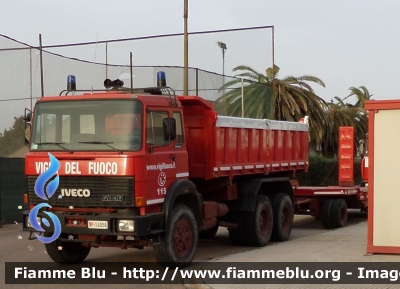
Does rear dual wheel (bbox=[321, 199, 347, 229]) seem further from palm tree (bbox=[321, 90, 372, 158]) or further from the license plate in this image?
palm tree (bbox=[321, 90, 372, 158])

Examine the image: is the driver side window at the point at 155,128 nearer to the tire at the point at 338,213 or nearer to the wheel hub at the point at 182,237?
the wheel hub at the point at 182,237

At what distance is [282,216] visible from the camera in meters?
15.0

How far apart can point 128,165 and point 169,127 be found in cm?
108

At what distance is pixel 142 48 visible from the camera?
24078 millimetres

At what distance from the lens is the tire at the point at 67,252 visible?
11.2 meters

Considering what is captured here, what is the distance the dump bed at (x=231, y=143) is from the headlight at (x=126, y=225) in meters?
2.58

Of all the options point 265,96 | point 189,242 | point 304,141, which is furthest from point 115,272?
point 265,96

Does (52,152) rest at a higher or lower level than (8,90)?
lower

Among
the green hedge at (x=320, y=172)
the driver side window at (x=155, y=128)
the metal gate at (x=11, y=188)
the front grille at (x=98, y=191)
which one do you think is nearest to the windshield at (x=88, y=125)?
the driver side window at (x=155, y=128)

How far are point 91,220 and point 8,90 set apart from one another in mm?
8514

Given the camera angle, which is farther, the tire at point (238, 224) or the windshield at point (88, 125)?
the tire at point (238, 224)

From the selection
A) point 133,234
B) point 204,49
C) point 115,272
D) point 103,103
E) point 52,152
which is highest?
point 204,49

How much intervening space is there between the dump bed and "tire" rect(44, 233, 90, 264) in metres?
2.26

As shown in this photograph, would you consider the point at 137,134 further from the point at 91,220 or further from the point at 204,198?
the point at 204,198
